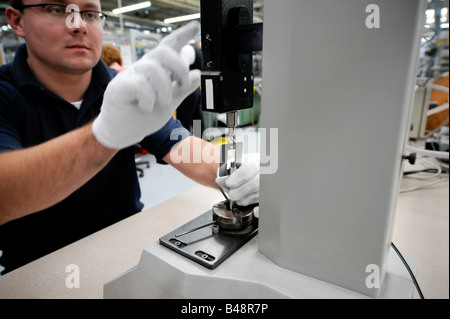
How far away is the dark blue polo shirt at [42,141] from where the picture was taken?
0.96 metres

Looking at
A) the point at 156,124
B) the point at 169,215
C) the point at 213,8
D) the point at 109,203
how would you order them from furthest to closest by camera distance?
1. the point at 109,203
2. the point at 169,215
3. the point at 156,124
4. the point at 213,8

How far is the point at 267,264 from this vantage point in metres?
0.50

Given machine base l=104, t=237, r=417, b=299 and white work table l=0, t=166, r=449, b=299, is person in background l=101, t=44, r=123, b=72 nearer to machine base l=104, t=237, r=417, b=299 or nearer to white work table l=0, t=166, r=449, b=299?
white work table l=0, t=166, r=449, b=299

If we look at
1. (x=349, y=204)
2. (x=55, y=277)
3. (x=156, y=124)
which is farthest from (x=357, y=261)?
(x=55, y=277)

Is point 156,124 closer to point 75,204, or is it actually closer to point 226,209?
point 226,209

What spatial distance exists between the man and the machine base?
19 cm

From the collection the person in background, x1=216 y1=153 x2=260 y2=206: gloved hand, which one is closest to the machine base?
x1=216 y1=153 x2=260 y2=206: gloved hand

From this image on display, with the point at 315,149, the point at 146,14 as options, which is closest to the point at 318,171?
the point at 315,149

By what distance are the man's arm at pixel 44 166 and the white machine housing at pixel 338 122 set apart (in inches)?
15.9

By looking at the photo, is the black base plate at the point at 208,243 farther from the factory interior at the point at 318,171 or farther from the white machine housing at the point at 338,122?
the white machine housing at the point at 338,122

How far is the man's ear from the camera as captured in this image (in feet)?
3.13

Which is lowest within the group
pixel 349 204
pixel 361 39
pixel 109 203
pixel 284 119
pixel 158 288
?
pixel 109 203
